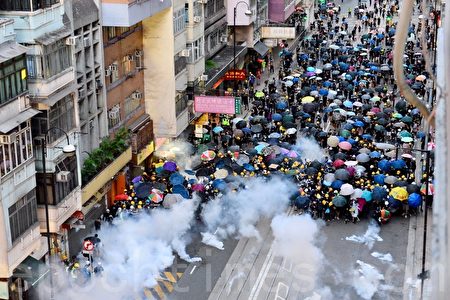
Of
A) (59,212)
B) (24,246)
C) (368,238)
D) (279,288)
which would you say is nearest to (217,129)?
(368,238)

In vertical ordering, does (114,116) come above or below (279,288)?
above

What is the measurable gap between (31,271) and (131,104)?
1383 centimetres

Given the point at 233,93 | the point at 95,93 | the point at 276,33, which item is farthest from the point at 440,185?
the point at 276,33

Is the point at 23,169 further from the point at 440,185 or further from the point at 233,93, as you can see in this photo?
the point at 233,93

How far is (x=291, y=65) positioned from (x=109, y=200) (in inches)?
1276

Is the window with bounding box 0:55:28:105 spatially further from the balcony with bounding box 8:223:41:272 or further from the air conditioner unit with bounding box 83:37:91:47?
the air conditioner unit with bounding box 83:37:91:47

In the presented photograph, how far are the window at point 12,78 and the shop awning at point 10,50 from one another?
0.71 ft

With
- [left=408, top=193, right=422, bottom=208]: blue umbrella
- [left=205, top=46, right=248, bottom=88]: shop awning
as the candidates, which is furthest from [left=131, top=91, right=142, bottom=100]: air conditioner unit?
[left=408, top=193, right=422, bottom=208]: blue umbrella

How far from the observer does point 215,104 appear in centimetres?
3862

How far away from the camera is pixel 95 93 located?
31281 mm

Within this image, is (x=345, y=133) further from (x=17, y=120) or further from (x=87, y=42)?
(x=17, y=120)

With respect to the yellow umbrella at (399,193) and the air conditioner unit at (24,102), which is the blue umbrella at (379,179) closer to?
the yellow umbrella at (399,193)

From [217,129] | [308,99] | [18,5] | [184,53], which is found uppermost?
[18,5]

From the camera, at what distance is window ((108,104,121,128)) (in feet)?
110
